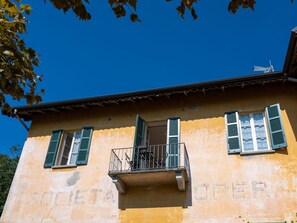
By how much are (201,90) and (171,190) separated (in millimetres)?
3489

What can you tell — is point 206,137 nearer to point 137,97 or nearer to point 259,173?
point 259,173

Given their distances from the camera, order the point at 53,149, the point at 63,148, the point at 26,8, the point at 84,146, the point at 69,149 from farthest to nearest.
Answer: the point at 69,149
the point at 63,148
the point at 53,149
the point at 84,146
the point at 26,8

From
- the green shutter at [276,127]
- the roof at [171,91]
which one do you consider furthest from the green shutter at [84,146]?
the green shutter at [276,127]

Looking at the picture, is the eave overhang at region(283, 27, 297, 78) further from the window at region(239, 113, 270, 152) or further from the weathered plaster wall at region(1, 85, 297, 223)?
the window at region(239, 113, 270, 152)

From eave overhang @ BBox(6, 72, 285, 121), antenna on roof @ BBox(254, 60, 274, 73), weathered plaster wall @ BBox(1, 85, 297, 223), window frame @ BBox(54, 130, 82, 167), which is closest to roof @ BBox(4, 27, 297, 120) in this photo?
eave overhang @ BBox(6, 72, 285, 121)

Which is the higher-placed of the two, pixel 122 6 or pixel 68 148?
pixel 68 148

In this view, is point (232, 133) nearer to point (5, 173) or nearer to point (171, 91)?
point (171, 91)

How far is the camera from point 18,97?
4906 mm

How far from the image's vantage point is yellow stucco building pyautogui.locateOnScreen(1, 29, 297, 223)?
9.14 m

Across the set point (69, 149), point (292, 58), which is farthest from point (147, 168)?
point (292, 58)

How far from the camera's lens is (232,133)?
10.1 meters

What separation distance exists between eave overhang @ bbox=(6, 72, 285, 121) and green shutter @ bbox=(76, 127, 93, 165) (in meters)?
1.03

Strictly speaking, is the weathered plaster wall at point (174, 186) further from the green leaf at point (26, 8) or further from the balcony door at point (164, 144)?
the green leaf at point (26, 8)

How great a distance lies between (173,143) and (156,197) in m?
1.71
